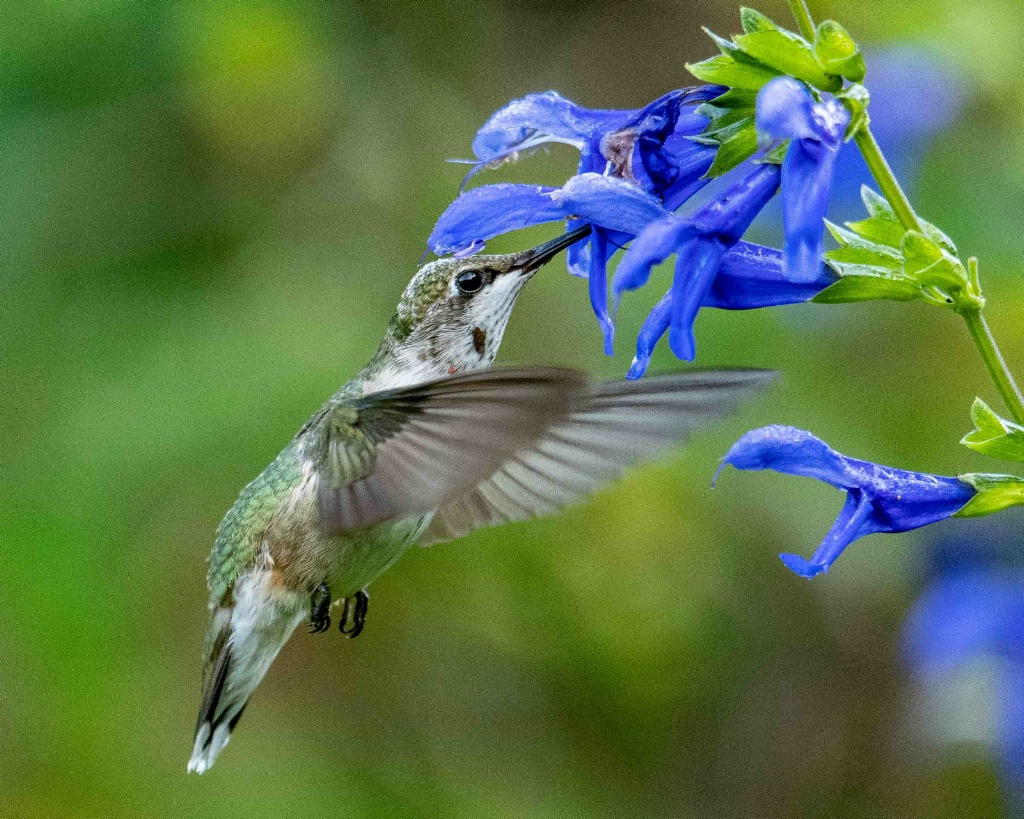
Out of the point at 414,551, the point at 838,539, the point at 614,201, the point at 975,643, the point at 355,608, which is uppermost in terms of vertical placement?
the point at 614,201

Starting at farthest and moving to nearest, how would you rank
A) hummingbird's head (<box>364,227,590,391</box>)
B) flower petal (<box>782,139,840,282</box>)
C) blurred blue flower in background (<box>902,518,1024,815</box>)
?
blurred blue flower in background (<box>902,518,1024,815</box>), hummingbird's head (<box>364,227,590,391</box>), flower petal (<box>782,139,840,282</box>)

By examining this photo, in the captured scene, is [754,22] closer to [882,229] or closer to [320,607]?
[882,229]

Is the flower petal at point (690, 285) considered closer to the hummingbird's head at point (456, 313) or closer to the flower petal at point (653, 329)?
the flower petal at point (653, 329)

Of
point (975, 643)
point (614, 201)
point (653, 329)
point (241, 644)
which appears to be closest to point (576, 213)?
point (614, 201)

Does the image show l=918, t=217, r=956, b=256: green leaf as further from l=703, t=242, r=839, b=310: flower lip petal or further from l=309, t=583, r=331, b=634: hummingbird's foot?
l=309, t=583, r=331, b=634: hummingbird's foot

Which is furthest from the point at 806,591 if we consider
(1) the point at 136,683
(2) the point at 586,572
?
(1) the point at 136,683

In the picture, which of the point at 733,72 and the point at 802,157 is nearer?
the point at 802,157

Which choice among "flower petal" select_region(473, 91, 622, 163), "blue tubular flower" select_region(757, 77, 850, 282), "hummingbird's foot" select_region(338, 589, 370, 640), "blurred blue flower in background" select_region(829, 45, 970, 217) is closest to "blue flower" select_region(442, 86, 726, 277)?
"flower petal" select_region(473, 91, 622, 163)
